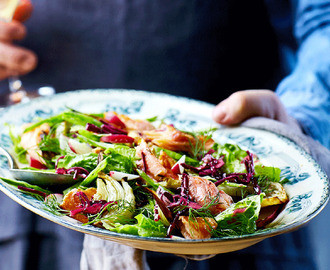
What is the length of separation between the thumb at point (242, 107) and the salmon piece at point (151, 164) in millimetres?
316

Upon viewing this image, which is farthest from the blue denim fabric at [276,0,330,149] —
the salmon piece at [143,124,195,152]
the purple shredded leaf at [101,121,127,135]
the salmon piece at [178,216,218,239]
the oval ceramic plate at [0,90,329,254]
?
the salmon piece at [178,216,218,239]

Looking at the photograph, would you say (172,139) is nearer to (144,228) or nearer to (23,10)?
(144,228)

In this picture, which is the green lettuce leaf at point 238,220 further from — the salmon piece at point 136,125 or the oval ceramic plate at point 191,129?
the salmon piece at point 136,125

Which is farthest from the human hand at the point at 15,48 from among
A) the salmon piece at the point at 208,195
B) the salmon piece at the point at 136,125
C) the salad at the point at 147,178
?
the salmon piece at the point at 208,195

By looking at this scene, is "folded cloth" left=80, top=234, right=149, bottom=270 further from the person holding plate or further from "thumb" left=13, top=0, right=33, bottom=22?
"thumb" left=13, top=0, right=33, bottom=22

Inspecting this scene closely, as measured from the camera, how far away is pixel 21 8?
184 centimetres

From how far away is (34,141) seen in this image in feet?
3.41

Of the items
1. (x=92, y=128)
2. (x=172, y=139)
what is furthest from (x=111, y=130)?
(x=172, y=139)

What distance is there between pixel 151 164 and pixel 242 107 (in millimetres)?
379

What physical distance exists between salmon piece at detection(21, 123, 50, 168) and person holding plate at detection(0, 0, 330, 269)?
768mm

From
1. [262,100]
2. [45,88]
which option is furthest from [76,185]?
[45,88]

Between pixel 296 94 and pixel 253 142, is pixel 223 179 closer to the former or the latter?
pixel 253 142

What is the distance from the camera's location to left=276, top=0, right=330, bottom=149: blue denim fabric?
4.46 ft

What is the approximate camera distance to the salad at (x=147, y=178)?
2.46 ft
